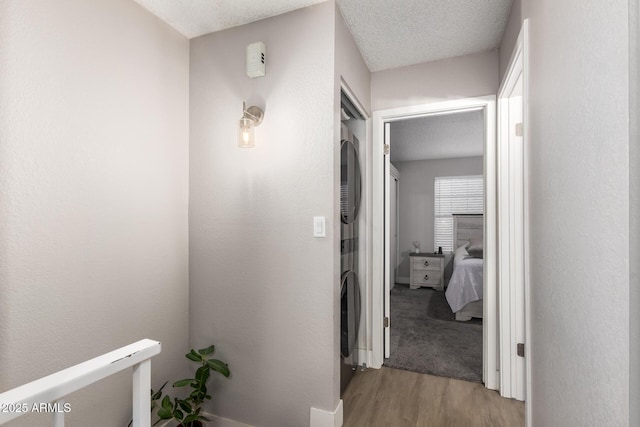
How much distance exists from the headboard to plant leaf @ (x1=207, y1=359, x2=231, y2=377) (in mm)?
5026

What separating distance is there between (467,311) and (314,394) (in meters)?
2.76

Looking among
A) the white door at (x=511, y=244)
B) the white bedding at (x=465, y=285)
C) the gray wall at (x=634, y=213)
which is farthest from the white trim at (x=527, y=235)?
the white bedding at (x=465, y=285)

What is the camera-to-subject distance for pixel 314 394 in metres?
1.68

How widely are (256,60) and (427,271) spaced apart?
15.9 ft

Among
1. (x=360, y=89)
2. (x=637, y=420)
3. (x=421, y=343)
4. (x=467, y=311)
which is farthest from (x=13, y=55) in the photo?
(x=467, y=311)

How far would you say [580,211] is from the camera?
2.85 feet

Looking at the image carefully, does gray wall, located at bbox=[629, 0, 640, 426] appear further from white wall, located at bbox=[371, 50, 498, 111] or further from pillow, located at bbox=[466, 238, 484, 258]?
pillow, located at bbox=[466, 238, 484, 258]

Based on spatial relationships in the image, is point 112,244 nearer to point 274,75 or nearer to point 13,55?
point 13,55

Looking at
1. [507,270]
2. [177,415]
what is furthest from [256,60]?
[507,270]

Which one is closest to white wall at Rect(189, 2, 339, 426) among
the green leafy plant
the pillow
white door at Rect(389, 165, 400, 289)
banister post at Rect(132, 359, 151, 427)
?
the green leafy plant

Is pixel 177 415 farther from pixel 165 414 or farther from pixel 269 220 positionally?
pixel 269 220

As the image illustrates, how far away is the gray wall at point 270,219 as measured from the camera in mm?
1692

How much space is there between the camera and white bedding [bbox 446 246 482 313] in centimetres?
368

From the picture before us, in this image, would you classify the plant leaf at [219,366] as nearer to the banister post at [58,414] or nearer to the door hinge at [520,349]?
the banister post at [58,414]
